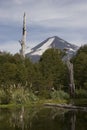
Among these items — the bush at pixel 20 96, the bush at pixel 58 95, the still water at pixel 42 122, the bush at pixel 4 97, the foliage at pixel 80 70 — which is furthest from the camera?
the foliage at pixel 80 70

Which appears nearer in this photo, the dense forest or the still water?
the still water

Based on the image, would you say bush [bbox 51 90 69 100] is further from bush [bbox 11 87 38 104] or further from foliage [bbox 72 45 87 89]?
foliage [bbox 72 45 87 89]

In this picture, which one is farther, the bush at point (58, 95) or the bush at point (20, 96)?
the bush at point (58, 95)

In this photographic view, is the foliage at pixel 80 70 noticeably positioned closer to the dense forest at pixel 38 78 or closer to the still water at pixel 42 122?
the dense forest at pixel 38 78

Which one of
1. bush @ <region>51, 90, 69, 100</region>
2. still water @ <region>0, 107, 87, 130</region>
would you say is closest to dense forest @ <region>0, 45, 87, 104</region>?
bush @ <region>51, 90, 69, 100</region>

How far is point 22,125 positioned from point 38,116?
4240 mm

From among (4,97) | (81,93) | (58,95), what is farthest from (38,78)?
(4,97)

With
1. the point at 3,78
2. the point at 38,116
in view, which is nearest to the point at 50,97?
the point at 3,78

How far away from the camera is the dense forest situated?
109ft

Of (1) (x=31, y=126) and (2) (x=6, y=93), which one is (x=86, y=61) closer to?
(2) (x=6, y=93)

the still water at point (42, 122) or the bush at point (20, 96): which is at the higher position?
the bush at point (20, 96)

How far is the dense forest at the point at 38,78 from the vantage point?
3333cm

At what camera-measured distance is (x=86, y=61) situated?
41.1m

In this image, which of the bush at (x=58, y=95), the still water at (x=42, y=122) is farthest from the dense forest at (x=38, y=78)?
the still water at (x=42, y=122)
